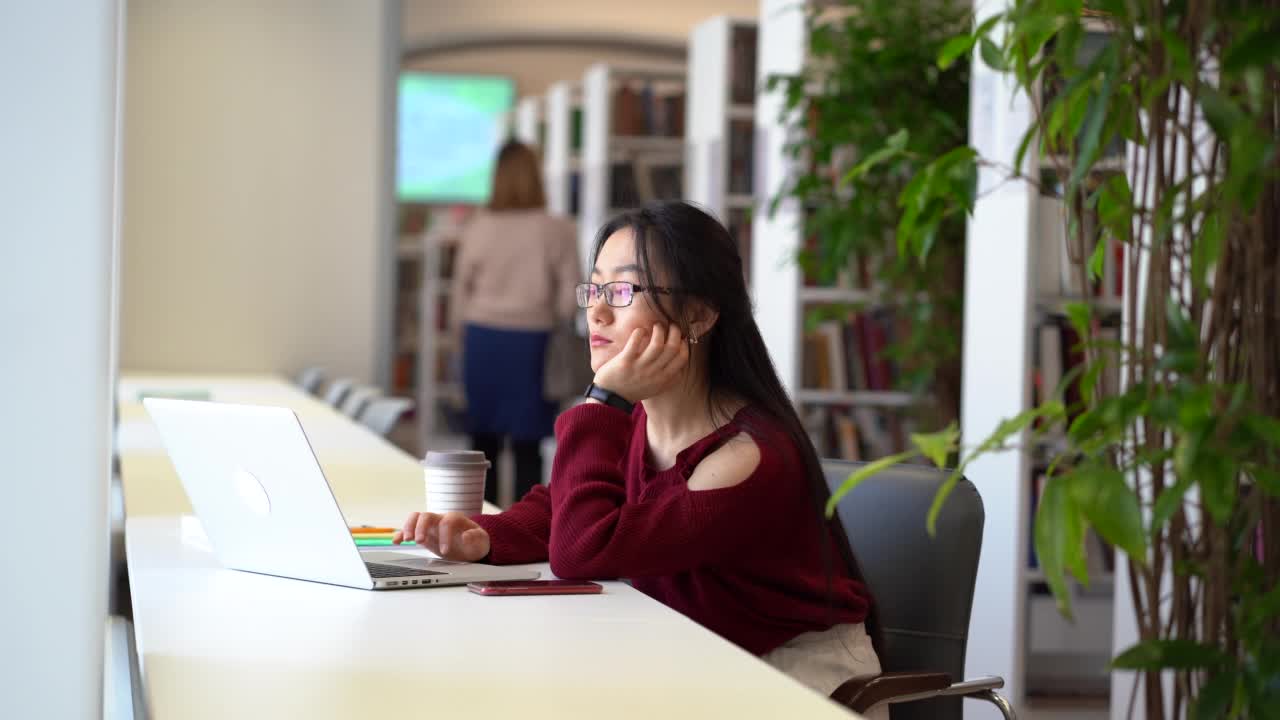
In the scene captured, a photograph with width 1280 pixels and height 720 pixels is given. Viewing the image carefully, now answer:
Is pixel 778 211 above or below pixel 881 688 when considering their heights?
above

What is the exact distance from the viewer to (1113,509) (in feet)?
3.69

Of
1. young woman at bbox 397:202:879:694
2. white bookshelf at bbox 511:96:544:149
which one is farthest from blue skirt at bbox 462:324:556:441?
young woman at bbox 397:202:879:694

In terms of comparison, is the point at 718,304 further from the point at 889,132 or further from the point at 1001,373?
the point at 889,132

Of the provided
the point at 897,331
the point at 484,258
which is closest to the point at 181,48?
the point at 484,258

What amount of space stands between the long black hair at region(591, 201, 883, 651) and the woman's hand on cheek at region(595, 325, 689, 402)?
1.2 inches

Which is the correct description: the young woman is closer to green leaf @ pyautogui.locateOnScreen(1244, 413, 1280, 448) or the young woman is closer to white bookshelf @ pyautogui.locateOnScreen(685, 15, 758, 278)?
green leaf @ pyautogui.locateOnScreen(1244, 413, 1280, 448)

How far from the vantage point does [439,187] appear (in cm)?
1405

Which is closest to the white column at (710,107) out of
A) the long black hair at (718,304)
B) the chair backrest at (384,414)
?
the chair backrest at (384,414)

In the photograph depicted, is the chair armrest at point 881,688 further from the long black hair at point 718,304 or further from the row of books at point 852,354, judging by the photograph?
the row of books at point 852,354

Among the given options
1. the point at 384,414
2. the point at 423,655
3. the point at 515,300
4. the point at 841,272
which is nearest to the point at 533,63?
the point at 515,300

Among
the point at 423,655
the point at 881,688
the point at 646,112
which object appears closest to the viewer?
the point at 423,655

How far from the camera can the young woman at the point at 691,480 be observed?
177 cm

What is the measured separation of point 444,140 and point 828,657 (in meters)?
12.8

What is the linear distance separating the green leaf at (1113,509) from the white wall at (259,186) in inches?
222
